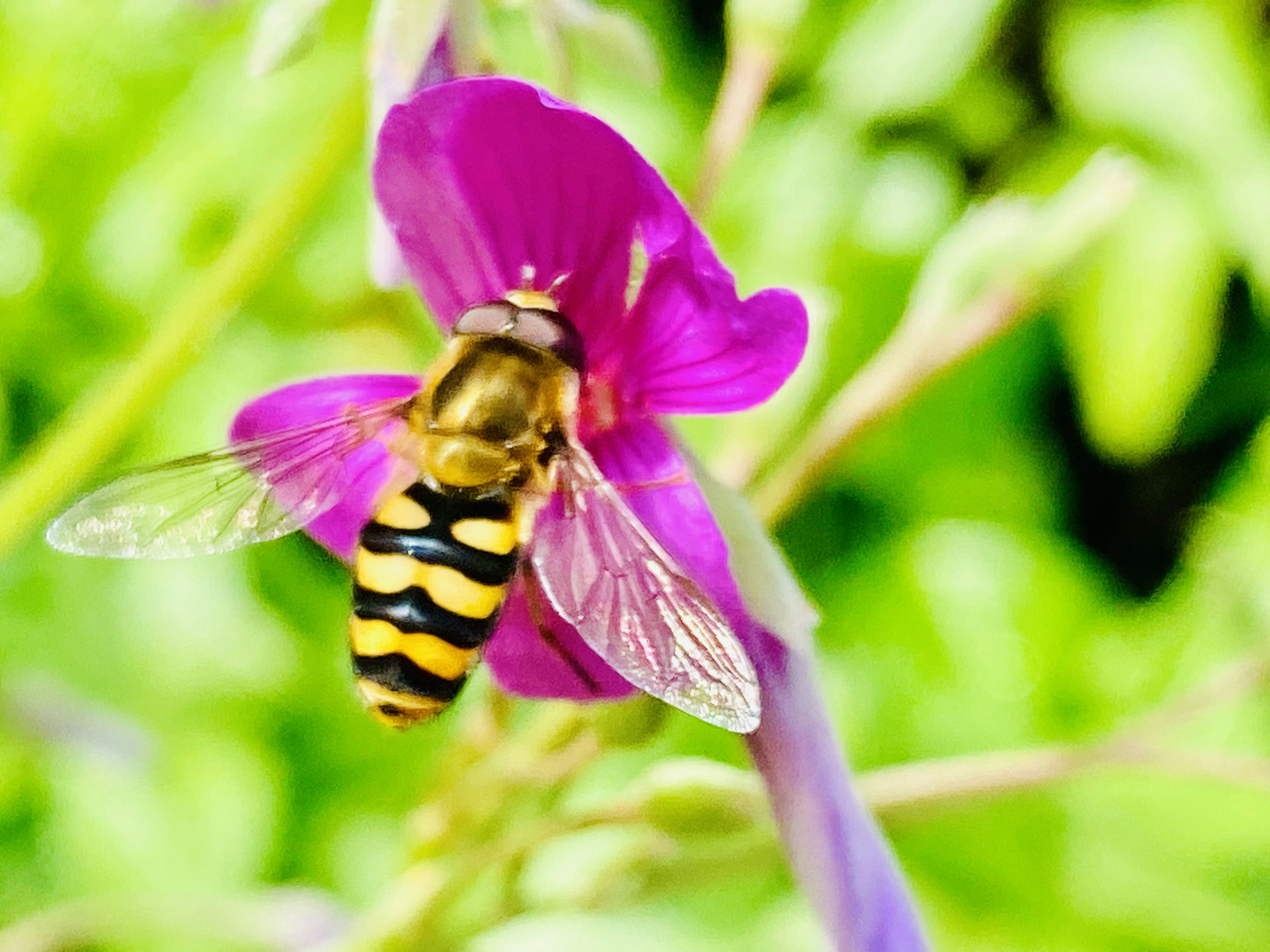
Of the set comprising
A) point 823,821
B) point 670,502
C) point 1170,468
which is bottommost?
point 823,821

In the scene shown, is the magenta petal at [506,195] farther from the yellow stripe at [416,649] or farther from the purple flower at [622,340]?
the yellow stripe at [416,649]

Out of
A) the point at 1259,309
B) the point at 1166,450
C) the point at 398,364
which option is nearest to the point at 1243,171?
the point at 1259,309

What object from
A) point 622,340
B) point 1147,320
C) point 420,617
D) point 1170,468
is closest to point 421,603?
point 420,617

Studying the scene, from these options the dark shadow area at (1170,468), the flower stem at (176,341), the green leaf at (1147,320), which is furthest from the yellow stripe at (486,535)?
the dark shadow area at (1170,468)

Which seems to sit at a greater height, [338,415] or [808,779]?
[338,415]

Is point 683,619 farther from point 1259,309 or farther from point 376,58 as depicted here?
point 1259,309

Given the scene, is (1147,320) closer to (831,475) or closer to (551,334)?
(831,475)
